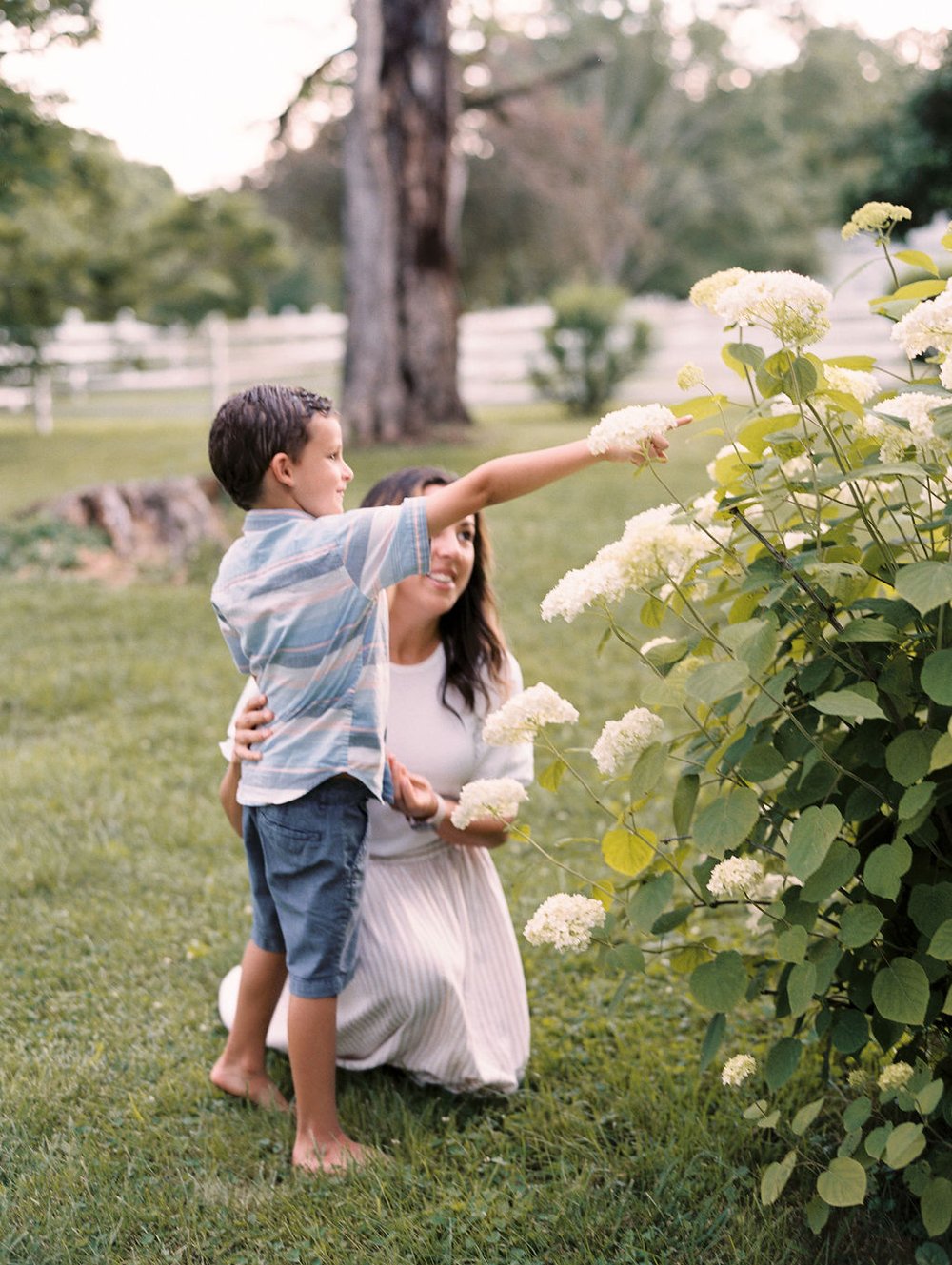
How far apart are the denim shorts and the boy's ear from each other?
0.48 meters

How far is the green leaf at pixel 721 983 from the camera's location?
177 cm

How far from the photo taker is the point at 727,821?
1667 millimetres

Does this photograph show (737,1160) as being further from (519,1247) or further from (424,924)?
(424,924)

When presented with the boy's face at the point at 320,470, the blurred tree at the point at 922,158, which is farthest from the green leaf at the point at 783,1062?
the blurred tree at the point at 922,158

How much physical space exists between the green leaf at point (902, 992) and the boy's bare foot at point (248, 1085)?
47.4 inches

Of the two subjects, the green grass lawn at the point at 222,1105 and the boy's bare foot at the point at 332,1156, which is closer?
the green grass lawn at the point at 222,1105

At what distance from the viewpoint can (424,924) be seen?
2.51 m

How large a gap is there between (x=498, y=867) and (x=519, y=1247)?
161cm

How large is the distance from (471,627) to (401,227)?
26.3 feet

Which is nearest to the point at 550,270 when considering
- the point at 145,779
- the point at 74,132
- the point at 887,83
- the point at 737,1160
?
the point at 887,83

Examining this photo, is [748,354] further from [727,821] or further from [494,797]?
[494,797]

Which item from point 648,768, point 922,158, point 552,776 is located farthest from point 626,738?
point 922,158

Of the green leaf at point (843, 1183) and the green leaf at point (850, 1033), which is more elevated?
the green leaf at point (850, 1033)

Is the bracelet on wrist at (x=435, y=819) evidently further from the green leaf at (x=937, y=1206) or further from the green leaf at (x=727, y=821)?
the green leaf at (x=937, y=1206)
